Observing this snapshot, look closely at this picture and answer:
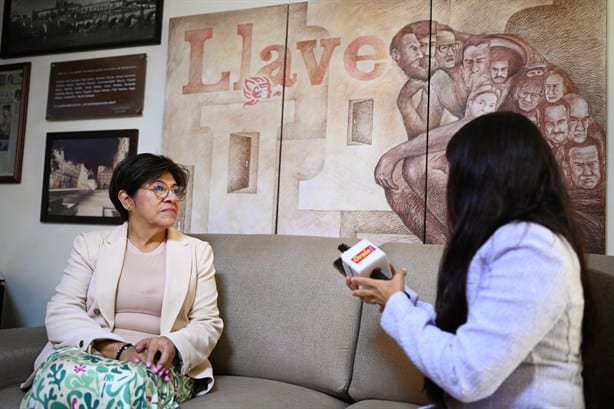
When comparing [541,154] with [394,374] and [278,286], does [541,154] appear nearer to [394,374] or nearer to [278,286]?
[394,374]

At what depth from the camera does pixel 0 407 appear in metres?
1.43

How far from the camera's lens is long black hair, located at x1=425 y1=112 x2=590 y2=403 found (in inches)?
36.9

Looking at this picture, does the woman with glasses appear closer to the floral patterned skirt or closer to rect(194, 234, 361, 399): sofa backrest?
the floral patterned skirt

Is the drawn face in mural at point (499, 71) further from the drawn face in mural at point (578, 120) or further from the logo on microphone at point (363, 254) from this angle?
the logo on microphone at point (363, 254)

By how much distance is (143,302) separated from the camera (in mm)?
1683

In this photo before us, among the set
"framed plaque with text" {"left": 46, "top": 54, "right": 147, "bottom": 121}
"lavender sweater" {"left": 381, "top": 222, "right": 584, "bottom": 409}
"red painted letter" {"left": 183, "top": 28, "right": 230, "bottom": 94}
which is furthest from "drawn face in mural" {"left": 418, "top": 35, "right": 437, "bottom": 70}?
"framed plaque with text" {"left": 46, "top": 54, "right": 147, "bottom": 121}

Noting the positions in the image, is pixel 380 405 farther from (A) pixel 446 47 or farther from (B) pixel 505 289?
(A) pixel 446 47

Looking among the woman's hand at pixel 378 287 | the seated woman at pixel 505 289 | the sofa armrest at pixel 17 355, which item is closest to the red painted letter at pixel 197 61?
the sofa armrest at pixel 17 355

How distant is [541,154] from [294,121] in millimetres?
1333

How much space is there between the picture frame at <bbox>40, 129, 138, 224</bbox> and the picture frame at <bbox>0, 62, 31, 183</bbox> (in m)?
0.19

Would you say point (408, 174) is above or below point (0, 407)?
above

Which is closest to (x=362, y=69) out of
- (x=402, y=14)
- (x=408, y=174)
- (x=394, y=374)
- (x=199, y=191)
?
(x=402, y=14)
